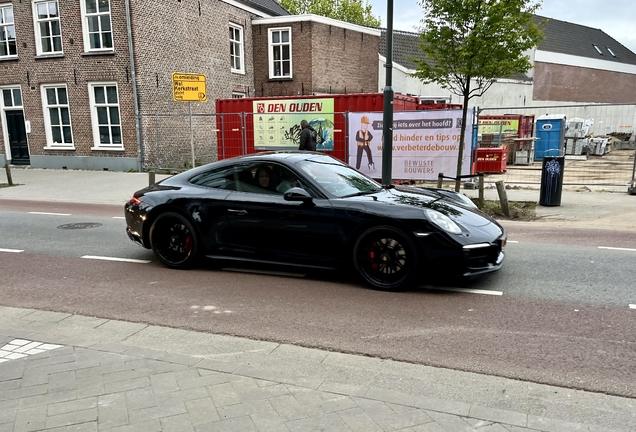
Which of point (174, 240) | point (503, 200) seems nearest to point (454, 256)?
point (174, 240)

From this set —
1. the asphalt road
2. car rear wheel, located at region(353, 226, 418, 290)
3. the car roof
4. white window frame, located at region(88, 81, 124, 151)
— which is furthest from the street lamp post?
white window frame, located at region(88, 81, 124, 151)

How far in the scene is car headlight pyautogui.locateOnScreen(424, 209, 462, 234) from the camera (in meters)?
5.05

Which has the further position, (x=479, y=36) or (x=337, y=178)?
(x=479, y=36)

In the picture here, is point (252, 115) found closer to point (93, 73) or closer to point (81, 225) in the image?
point (93, 73)

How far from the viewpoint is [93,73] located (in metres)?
19.7

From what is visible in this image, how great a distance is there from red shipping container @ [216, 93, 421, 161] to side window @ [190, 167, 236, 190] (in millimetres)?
8828

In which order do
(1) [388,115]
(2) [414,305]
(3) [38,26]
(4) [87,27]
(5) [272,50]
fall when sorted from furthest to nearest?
(5) [272,50]
(3) [38,26]
(4) [87,27]
(1) [388,115]
(2) [414,305]

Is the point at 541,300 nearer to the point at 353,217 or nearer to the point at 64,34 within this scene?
the point at 353,217

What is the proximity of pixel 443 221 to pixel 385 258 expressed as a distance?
713 millimetres

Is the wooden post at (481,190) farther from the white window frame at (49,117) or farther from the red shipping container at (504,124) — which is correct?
the white window frame at (49,117)

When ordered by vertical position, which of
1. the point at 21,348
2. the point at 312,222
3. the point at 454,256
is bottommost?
the point at 21,348

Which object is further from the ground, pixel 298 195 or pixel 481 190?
pixel 298 195

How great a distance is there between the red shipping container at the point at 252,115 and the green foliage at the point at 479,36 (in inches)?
158

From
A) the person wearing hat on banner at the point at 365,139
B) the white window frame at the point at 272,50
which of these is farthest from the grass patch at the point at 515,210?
the white window frame at the point at 272,50
